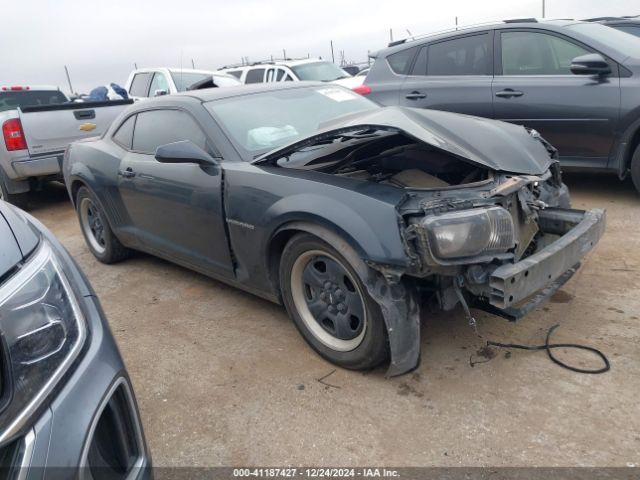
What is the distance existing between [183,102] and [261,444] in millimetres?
2444

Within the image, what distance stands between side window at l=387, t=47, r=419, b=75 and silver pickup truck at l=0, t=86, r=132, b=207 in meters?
3.95

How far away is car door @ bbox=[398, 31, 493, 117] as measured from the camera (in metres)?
5.65

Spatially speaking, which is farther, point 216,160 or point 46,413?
point 216,160

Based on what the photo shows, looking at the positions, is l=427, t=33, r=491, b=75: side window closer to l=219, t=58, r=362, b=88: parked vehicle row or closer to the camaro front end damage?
the camaro front end damage

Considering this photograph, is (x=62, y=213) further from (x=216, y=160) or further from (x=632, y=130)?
(x=632, y=130)

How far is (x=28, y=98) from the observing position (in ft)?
33.8

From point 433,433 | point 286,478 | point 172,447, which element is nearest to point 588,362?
point 433,433

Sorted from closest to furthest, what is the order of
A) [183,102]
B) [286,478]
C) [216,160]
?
[286,478] → [216,160] → [183,102]

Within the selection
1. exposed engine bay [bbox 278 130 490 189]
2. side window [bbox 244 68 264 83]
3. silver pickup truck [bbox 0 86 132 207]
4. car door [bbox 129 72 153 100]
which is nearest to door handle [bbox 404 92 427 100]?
exposed engine bay [bbox 278 130 490 189]

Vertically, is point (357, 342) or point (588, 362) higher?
point (357, 342)

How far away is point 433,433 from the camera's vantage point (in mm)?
2361

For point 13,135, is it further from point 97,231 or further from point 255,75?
point 255,75

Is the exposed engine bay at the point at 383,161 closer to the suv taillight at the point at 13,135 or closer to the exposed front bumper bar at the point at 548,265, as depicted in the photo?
the exposed front bumper bar at the point at 548,265

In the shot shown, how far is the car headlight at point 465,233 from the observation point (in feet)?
7.72
